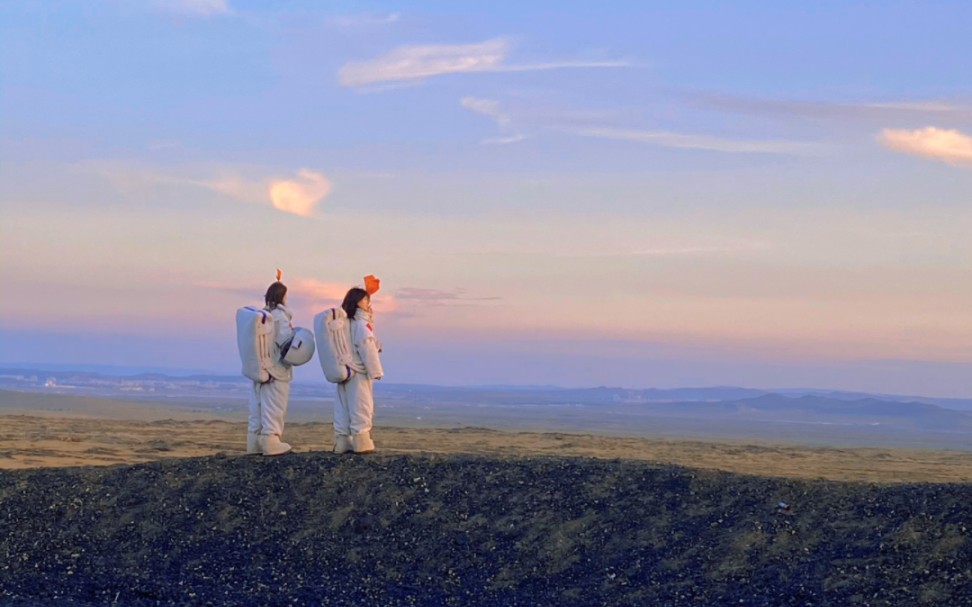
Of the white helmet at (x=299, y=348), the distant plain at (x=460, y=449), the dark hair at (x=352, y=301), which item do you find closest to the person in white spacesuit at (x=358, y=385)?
the dark hair at (x=352, y=301)

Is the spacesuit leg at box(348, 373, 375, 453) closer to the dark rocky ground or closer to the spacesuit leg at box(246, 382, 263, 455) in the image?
the dark rocky ground

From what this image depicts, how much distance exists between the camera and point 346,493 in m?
13.3

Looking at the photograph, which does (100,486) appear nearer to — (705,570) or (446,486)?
(446,486)

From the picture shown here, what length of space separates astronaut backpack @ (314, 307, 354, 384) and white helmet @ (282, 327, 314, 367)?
137mm


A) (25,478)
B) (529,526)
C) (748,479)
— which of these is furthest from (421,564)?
(25,478)

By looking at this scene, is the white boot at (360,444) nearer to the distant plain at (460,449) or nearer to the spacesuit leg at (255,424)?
the spacesuit leg at (255,424)

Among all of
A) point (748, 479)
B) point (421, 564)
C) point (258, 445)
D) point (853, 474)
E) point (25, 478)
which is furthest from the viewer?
point (853, 474)

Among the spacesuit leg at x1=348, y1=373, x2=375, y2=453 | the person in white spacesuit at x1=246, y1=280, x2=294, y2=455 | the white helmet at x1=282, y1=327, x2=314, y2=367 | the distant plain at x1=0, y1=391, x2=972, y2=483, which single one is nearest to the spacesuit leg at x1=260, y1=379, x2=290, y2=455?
the person in white spacesuit at x1=246, y1=280, x2=294, y2=455

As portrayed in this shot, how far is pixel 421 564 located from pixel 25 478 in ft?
17.2

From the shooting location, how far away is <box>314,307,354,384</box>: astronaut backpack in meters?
14.9

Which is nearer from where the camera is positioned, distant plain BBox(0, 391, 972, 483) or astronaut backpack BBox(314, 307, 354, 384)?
astronaut backpack BBox(314, 307, 354, 384)

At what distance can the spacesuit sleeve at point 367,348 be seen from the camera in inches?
592

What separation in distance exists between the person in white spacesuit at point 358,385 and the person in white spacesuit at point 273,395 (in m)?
0.72

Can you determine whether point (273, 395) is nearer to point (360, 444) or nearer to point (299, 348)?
point (299, 348)
